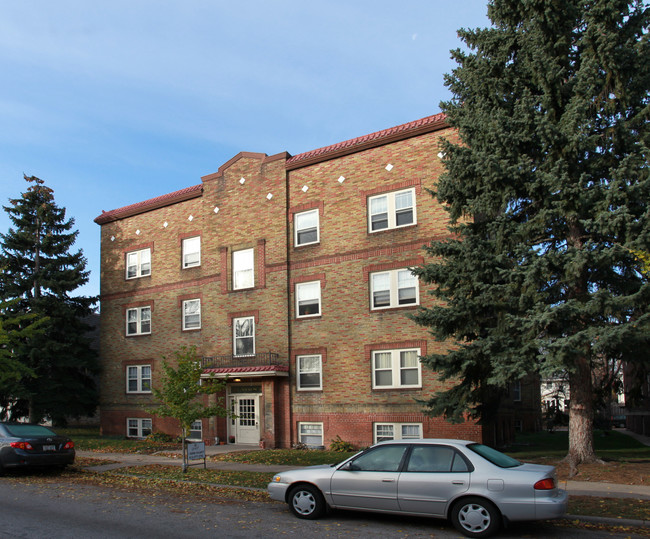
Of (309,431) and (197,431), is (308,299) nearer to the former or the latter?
(309,431)

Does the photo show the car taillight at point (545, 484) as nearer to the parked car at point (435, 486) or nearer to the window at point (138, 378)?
the parked car at point (435, 486)

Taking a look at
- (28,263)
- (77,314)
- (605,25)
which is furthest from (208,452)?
(605,25)

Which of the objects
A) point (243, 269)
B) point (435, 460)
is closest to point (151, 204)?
point (243, 269)

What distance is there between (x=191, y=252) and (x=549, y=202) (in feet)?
56.4

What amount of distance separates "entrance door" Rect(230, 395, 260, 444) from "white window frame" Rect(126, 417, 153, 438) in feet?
16.9

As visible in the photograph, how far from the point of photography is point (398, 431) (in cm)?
2045

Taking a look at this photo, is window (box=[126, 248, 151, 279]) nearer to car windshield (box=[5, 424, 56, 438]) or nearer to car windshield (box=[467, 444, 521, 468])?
car windshield (box=[5, 424, 56, 438])

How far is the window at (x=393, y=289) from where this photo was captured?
20.8m

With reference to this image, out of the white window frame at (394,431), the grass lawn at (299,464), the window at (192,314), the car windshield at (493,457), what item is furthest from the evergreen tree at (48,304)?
the car windshield at (493,457)

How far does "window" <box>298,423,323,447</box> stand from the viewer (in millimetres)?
22297

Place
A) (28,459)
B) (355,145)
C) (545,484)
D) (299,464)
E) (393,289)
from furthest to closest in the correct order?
(355,145), (393,289), (299,464), (28,459), (545,484)

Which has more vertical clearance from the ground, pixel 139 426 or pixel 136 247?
pixel 136 247

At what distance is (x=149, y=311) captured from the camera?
93.6ft

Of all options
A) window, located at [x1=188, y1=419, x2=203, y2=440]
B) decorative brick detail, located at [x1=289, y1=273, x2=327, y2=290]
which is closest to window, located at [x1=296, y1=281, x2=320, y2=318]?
decorative brick detail, located at [x1=289, y1=273, x2=327, y2=290]
